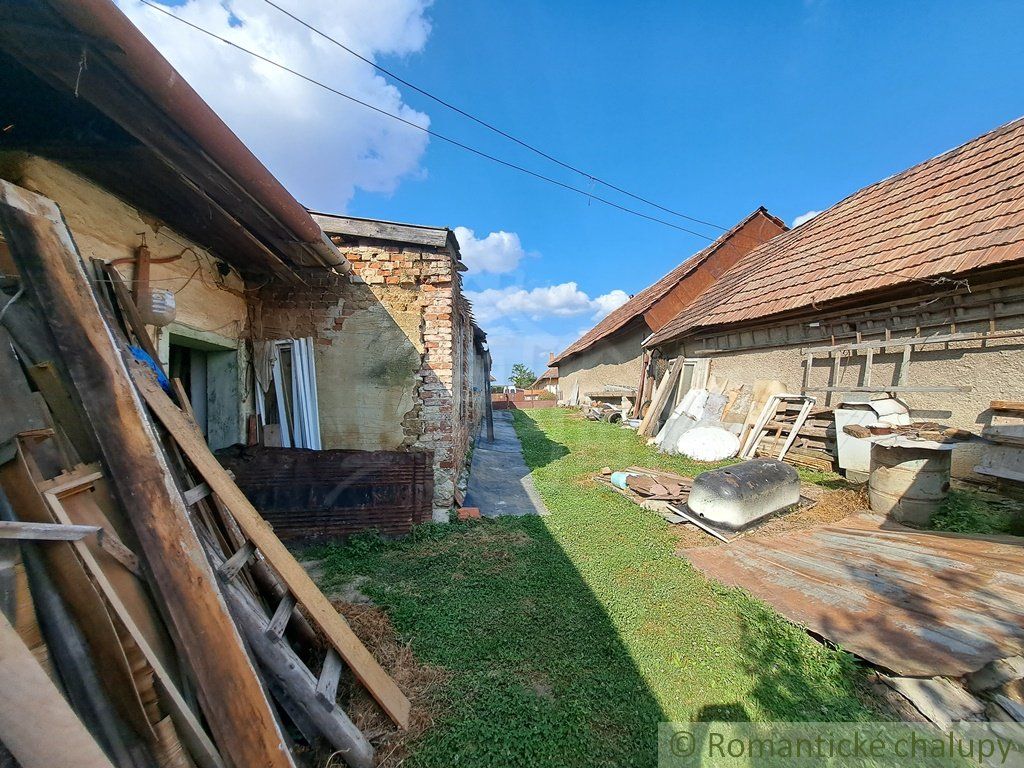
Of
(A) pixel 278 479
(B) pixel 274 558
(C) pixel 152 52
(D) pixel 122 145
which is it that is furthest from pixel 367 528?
(C) pixel 152 52

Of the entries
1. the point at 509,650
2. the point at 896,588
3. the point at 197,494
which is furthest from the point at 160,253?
the point at 896,588

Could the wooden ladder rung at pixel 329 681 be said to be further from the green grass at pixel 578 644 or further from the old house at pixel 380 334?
the old house at pixel 380 334

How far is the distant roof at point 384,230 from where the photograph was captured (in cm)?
433

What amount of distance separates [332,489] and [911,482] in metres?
6.31

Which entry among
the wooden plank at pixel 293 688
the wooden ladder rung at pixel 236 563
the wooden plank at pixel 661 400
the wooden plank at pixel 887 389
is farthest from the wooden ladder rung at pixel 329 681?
the wooden plank at pixel 661 400

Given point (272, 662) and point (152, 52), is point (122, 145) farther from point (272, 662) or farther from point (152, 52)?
point (272, 662)

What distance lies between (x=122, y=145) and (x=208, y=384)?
260 cm

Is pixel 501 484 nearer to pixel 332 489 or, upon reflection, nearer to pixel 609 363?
pixel 332 489

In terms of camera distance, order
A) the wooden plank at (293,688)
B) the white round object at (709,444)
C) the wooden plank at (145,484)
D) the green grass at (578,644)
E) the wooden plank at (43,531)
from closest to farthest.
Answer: the wooden plank at (43,531) < the wooden plank at (145,484) < the wooden plank at (293,688) < the green grass at (578,644) < the white round object at (709,444)

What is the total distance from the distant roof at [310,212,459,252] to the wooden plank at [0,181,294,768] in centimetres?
260

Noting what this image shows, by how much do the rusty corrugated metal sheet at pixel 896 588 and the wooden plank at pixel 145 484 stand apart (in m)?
3.28

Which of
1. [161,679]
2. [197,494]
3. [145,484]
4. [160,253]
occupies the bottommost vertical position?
[161,679]

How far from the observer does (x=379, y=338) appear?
446 centimetres

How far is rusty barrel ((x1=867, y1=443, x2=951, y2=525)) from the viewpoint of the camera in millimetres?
4234
